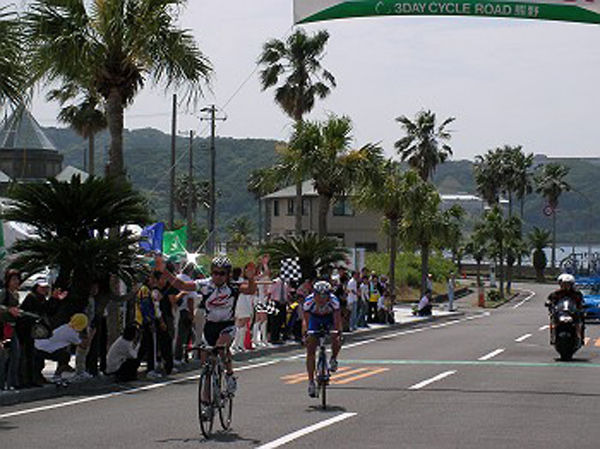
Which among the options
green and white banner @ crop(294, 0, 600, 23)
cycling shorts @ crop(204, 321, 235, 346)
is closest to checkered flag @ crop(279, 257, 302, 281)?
green and white banner @ crop(294, 0, 600, 23)

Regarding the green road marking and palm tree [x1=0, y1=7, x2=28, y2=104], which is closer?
palm tree [x1=0, y1=7, x2=28, y2=104]

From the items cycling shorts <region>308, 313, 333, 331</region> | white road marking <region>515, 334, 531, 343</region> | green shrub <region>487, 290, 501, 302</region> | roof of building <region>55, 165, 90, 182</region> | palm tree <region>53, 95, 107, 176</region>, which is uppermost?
palm tree <region>53, 95, 107, 176</region>

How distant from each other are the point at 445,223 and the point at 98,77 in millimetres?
36831

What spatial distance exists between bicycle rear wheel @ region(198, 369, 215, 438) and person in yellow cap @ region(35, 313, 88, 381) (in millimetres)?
5653

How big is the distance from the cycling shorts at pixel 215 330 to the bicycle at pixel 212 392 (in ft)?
0.97

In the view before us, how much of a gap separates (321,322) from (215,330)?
276cm

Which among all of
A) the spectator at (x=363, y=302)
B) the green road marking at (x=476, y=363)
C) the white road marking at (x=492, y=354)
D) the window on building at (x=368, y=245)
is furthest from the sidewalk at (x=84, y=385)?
the window on building at (x=368, y=245)

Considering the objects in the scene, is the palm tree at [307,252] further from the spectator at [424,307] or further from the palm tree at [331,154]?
the spectator at [424,307]

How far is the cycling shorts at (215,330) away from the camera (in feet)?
41.2

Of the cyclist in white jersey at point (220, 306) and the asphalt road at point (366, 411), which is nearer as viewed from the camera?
the asphalt road at point (366, 411)

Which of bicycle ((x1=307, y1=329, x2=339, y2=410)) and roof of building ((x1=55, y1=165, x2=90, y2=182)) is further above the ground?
roof of building ((x1=55, y1=165, x2=90, y2=182))

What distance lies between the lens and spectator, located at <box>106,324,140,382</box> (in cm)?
1789

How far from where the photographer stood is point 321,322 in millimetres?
15047

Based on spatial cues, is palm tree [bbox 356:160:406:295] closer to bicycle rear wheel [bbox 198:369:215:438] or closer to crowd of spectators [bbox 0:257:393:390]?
crowd of spectators [bbox 0:257:393:390]
